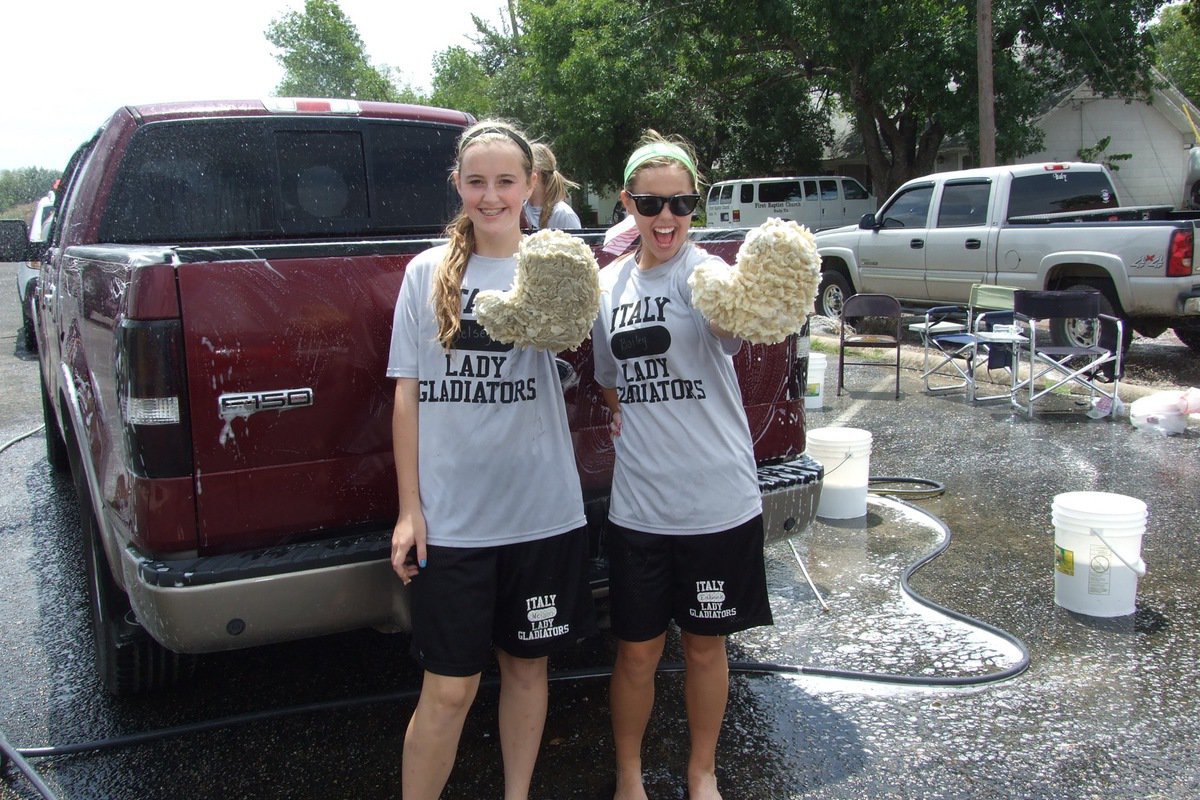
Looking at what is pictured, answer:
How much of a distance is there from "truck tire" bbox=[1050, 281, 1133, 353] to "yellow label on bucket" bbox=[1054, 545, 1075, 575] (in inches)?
176

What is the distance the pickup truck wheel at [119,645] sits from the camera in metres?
3.11

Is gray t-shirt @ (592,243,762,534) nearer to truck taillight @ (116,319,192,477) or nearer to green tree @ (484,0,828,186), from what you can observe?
truck taillight @ (116,319,192,477)

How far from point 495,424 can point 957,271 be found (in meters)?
9.58

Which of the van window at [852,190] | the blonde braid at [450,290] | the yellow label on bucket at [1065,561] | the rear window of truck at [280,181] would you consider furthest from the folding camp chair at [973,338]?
the van window at [852,190]

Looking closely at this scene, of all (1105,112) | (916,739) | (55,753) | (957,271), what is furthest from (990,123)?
(55,753)

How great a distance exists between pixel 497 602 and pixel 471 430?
1.46ft

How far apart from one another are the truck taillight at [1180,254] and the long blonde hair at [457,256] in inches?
311

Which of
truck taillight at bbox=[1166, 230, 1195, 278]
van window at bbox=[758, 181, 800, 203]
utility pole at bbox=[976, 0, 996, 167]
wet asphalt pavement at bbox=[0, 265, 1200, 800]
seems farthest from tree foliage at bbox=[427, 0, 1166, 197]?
wet asphalt pavement at bbox=[0, 265, 1200, 800]

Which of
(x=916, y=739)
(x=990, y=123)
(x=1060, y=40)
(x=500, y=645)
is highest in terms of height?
(x=1060, y=40)

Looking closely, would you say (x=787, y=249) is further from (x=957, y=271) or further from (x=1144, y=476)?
(x=957, y=271)

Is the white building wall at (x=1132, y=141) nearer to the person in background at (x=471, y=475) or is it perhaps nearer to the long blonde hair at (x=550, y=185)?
the long blonde hair at (x=550, y=185)

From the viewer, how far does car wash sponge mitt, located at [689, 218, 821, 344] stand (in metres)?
2.28

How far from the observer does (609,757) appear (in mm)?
3018

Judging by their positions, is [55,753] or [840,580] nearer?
[55,753]
